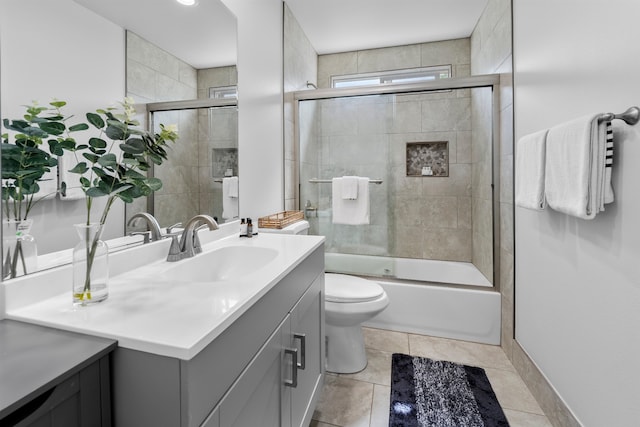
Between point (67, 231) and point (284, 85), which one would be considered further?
point (284, 85)

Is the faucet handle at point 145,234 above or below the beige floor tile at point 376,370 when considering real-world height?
above

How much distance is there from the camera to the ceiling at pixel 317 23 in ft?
3.79

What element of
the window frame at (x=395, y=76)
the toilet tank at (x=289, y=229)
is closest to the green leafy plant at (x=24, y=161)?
the toilet tank at (x=289, y=229)

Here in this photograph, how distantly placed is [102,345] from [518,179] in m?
1.78

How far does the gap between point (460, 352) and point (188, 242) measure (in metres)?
1.83

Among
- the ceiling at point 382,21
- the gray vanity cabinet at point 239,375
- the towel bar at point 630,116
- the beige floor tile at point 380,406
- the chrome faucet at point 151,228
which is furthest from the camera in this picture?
the ceiling at point 382,21

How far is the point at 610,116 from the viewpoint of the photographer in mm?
1007

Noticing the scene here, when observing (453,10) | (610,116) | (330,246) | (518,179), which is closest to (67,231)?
(610,116)

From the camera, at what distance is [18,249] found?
0.76 m

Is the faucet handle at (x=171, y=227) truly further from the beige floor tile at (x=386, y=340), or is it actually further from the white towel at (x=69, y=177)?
the beige floor tile at (x=386, y=340)

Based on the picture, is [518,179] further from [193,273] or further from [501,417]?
[193,273]

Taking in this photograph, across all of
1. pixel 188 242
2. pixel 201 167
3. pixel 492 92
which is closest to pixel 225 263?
pixel 188 242

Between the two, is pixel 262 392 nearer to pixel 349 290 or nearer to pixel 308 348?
pixel 308 348

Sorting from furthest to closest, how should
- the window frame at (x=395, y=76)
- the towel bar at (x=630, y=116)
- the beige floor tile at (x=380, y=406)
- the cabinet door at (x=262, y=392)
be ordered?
the window frame at (x=395, y=76), the beige floor tile at (x=380, y=406), the towel bar at (x=630, y=116), the cabinet door at (x=262, y=392)
